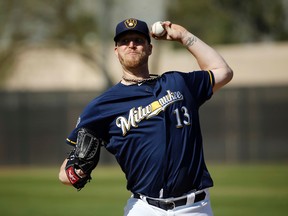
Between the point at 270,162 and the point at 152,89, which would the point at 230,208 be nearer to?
the point at 152,89

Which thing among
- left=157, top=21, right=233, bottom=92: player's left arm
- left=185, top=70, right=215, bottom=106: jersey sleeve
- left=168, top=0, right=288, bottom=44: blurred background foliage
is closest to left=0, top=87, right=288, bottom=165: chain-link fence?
left=168, top=0, right=288, bottom=44: blurred background foliage

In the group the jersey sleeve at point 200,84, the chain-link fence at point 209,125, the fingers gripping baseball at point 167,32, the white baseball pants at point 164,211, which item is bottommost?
the white baseball pants at point 164,211

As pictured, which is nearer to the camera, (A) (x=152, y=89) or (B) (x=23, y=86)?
(A) (x=152, y=89)

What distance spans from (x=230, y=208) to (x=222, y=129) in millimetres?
14230

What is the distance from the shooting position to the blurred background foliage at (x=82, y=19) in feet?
115

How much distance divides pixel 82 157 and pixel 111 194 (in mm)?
11564

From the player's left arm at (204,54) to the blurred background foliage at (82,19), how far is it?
93.1 ft

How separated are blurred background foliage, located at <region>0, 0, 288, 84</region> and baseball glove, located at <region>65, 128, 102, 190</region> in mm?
28791

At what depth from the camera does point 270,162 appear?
86.6 ft

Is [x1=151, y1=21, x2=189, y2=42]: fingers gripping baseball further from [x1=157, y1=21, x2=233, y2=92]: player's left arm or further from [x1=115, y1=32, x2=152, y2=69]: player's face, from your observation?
[x1=115, y1=32, x2=152, y2=69]: player's face

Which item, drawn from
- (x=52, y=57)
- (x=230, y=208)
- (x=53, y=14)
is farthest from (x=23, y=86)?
(x=230, y=208)

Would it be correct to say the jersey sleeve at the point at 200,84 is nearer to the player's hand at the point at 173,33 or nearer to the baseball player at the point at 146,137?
the baseball player at the point at 146,137

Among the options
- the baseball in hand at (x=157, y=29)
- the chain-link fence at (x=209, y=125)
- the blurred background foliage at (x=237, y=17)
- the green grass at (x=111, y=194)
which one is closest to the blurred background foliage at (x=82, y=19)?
the blurred background foliage at (x=237, y=17)

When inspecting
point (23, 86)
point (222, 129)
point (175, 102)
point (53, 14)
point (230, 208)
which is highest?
point (53, 14)
